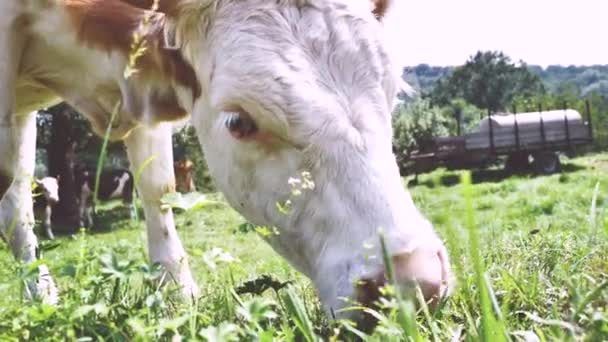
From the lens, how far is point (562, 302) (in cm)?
214

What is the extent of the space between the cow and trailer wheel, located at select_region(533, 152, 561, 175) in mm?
28305

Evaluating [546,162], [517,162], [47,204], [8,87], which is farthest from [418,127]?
[8,87]

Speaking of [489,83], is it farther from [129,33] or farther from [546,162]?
[129,33]

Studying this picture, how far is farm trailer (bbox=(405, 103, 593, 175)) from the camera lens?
3103 centimetres

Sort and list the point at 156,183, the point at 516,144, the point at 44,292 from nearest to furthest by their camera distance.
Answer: the point at 44,292 → the point at 156,183 → the point at 516,144

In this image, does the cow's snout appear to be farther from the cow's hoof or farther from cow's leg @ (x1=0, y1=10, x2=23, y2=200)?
cow's leg @ (x1=0, y1=10, x2=23, y2=200)

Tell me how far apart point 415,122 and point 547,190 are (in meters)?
18.4

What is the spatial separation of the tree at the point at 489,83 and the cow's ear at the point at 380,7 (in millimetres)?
86911

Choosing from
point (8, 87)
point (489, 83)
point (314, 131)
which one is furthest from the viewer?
point (489, 83)

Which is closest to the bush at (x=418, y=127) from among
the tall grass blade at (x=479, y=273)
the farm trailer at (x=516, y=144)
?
the farm trailer at (x=516, y=144)

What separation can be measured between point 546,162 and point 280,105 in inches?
1163

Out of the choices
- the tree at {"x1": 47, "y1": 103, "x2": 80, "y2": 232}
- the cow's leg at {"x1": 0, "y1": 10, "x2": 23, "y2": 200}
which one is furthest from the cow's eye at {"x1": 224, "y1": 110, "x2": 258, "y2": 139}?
the tree at {"x1": 47, "y1": 103, "x2": 80, "y2": 232}

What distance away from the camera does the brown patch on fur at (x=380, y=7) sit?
342cm

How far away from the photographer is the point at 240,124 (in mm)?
2996
